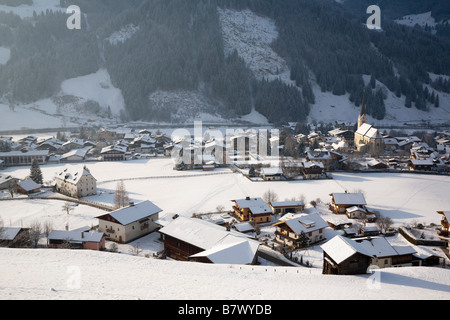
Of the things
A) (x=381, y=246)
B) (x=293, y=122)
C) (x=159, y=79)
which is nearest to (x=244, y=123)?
(x=293, y=122)

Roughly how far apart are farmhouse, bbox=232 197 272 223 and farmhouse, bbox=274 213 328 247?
12.4 ft

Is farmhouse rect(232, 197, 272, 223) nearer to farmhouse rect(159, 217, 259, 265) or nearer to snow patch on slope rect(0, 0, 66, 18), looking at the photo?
farmhouse rect(159, 217, 259, 265)

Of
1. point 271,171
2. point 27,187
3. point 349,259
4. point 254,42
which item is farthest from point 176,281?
point 254,42

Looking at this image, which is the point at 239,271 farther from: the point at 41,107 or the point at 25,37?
the point at 25,37

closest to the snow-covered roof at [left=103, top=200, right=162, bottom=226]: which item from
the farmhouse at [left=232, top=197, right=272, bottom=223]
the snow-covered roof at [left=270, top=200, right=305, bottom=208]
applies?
the farmhouse at [left=232, top=197, right=272, bottom=223]

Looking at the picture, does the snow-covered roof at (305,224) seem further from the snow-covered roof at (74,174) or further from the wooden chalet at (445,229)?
the snow-covered roof at (74,174)

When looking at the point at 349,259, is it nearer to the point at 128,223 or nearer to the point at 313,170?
the point at 128,223

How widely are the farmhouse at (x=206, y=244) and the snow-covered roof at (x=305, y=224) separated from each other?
478cm

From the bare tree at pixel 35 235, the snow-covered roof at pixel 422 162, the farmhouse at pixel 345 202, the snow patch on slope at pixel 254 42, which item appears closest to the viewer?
the bare tree at pixel 35 235

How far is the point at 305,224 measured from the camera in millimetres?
24312

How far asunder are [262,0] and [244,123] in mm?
66818

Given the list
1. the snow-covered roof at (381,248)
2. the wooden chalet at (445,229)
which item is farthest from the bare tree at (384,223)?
the snow-covered roof at (381,248)

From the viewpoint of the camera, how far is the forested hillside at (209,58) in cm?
9975
